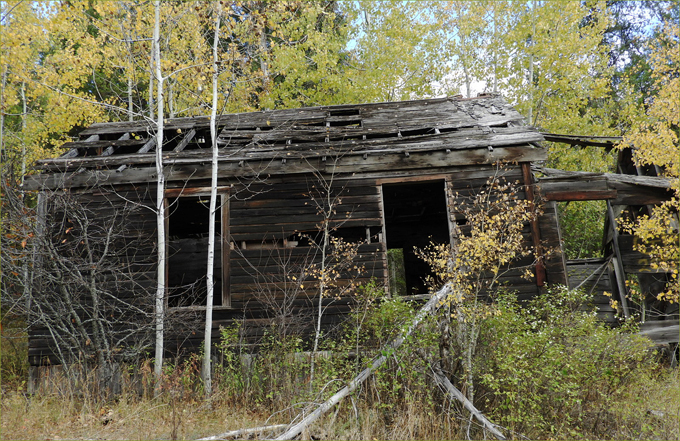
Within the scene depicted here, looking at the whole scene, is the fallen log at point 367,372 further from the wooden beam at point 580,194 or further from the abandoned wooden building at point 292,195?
the wooden beam at point 580,194

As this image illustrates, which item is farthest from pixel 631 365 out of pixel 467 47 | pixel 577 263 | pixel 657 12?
pixel 657 12

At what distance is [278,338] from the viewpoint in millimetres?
7051

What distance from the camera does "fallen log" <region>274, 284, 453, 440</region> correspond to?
5.21 metres

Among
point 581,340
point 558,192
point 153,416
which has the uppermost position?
point 558,192

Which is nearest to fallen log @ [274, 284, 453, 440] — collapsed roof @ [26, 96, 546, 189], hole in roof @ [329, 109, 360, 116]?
collapsed roof @ [26, 96, 546, 189]

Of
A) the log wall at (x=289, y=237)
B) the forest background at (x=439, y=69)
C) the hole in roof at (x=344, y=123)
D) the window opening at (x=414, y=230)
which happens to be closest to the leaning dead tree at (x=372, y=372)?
the log wall at (x=289, y=237)

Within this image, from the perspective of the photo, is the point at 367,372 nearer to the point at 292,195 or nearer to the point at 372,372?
the point at 372,372

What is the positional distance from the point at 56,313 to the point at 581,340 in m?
7.41

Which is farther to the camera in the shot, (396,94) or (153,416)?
(396,94)

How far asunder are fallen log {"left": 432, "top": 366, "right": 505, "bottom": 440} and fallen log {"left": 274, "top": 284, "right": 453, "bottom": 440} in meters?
0.60

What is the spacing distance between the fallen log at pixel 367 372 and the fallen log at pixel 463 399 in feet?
1.98

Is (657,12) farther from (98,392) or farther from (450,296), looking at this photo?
(98,392)

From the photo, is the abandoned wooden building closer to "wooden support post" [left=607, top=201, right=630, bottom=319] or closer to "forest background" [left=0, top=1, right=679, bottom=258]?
"wooden support post" [left=607, top=201, right=630, bottom=319]

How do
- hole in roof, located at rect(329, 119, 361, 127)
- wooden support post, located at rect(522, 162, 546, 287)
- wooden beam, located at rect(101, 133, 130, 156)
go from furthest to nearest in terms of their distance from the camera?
hole in roof, located at rect(329, 119, 361, 127)
wooden beam, located at rect(101, 133, 130, 156)
wooden support post, located at rect(522, 162, 546, 287)
